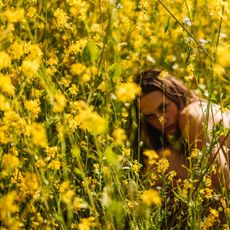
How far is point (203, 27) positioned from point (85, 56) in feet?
8.60

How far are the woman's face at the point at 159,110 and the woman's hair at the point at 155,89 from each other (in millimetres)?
29

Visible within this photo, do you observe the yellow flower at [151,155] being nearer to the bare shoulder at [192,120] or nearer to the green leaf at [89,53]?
the green leaf at [89,53]

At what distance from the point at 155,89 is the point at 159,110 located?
99 mm

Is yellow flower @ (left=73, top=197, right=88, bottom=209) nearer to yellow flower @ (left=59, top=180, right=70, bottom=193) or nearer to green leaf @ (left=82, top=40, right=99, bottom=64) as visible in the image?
yellow flower @ (left=59, top=180, right=70, bottom=193)

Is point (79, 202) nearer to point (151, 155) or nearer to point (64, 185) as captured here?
point (64, 185)

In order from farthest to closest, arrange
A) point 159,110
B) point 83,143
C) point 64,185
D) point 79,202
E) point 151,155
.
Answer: point 159,110, point 83,143, point 151,155, point 64,185, point 79,202

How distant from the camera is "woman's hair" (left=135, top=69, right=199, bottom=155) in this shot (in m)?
2.72

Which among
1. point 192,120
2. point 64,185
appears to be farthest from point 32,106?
point 192,120

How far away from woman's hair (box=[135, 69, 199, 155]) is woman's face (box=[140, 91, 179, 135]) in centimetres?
3

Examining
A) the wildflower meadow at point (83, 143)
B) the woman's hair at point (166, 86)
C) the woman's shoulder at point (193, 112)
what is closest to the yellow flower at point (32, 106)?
the wildflower meadow at point (83, 143)

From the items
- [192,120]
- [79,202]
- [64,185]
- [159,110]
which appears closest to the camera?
[79,202]

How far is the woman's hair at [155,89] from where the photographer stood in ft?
8.93

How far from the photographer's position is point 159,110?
8.85 feet

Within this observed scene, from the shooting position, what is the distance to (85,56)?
1525 mm
